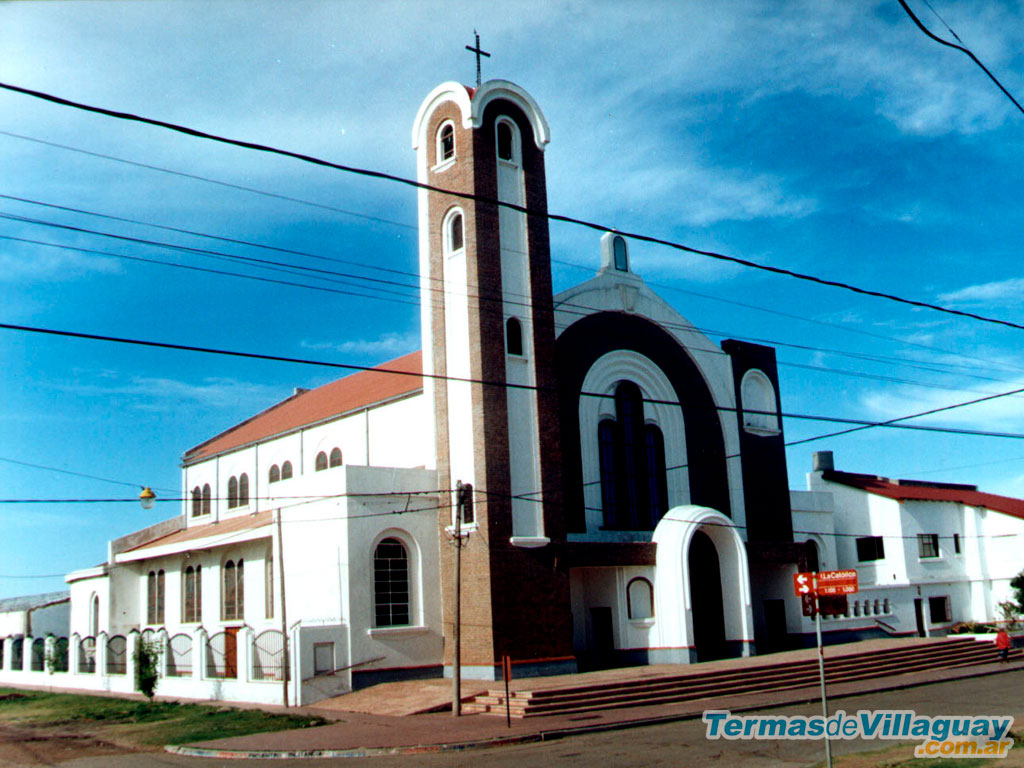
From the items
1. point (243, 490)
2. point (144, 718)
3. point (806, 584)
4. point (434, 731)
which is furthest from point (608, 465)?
point (243, 490)

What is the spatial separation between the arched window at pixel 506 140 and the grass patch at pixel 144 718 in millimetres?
17410

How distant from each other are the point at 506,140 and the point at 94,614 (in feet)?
88.2

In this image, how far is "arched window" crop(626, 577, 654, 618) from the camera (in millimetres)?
31203

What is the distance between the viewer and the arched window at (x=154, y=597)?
4009cm

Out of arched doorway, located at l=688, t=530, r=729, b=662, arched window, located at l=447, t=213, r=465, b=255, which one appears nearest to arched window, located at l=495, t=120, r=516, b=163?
arched window, located at l=447, t=213, r=465, b=255

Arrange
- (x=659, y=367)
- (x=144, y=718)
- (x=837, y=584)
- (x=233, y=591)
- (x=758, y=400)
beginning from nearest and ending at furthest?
(x=837, y=584)
(x=144, y=718)
(x=659, y=367)
(x=233, y=591)
(x=758, y=400)

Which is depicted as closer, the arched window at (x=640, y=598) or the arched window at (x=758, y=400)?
the arched window at (x=640, y=598)

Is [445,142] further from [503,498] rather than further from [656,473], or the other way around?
[656,473]

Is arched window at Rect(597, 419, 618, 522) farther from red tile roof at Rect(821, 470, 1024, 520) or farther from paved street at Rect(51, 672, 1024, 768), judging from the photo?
red tile roof at Rect(821, 470, 1024, 520)

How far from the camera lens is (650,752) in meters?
16.9

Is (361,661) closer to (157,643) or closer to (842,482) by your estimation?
Result: (157,643)

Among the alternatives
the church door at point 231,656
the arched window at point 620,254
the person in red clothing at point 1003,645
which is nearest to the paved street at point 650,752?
the church door at point 231,656

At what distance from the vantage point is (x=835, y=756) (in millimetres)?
15633

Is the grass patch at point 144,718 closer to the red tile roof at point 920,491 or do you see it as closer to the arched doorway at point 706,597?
the arched doorway at point 706,597
